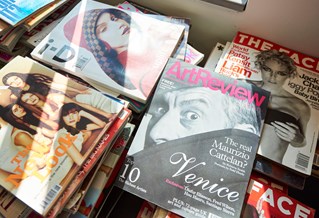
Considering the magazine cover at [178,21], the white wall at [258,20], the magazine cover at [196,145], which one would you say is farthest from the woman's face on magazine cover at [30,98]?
the white wall at [258,20]

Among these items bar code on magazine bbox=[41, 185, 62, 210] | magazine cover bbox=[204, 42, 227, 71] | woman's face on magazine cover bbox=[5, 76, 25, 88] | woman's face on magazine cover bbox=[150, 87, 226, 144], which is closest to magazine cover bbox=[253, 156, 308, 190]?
woman's face on magazine cover bbox=[150, 87, 226, 144]

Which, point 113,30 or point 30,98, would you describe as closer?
point 30,98

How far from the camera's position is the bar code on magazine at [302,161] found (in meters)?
0.70

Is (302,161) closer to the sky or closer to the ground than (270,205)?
closer to the sky

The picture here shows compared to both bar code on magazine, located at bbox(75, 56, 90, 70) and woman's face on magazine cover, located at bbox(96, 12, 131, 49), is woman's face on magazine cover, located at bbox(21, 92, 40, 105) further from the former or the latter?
woman's face on magazine cover, located at bbox(96, 12, 131, 49)

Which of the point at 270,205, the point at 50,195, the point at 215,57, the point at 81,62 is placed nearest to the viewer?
the point at 50,195

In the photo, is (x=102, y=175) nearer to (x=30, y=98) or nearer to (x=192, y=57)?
(x=30, y=98)

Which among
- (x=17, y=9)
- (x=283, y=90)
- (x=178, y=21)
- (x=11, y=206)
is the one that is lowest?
(x=11, y=206)

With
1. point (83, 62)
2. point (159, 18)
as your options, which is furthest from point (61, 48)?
point (159, 18)

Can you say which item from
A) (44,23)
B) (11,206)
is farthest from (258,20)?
(11,206)

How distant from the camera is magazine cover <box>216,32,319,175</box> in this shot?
716mm

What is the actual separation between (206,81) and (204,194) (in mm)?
278

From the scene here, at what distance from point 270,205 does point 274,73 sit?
1.12ft

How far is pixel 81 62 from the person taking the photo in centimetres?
79
